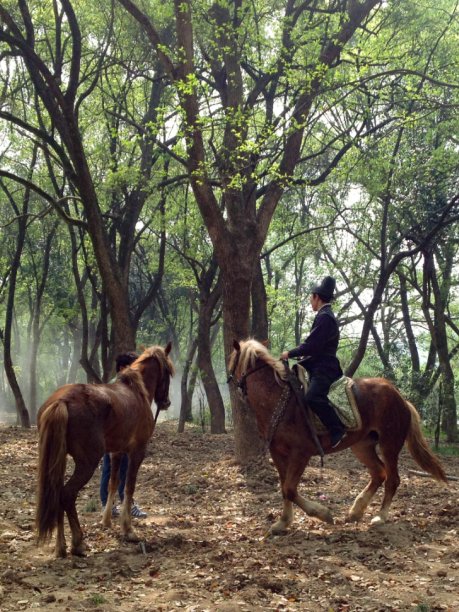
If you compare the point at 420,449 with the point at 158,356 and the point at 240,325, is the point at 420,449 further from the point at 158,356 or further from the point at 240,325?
the point at 240,325

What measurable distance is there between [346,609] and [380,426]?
3.77m

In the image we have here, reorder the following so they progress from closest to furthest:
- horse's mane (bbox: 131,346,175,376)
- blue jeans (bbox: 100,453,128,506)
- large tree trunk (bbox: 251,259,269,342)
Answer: horse's mane (bbox: 131,346,175,376), blue jeans (bbox: 100,453,128,506), large tree trunk (bbox: 251,259,269,342)

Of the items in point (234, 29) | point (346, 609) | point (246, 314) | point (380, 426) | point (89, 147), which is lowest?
point (346, 609)

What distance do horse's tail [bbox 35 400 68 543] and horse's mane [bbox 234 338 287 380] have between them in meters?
2.87

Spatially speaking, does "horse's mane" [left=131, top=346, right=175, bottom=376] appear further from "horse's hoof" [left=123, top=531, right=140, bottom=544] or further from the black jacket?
"horse's hoof" [left=123, top=531, right=140, bottom=544]

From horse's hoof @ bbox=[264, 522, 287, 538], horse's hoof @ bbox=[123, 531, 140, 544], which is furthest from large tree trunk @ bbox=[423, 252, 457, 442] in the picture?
horse's hoof @ bbox=[123, 531, 140, 544]

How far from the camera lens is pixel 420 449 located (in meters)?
9.30

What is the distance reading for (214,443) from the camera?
18.1m

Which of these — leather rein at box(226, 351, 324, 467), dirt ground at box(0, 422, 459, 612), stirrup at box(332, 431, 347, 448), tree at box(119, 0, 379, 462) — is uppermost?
tree at box(119, 0, 379, 462)

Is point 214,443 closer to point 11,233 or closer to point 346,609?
point 346,609

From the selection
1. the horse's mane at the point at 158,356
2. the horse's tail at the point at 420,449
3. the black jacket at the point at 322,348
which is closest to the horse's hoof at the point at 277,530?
the black jacket at the point at 322,348

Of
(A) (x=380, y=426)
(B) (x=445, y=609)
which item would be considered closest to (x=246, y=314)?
(A) (x=380, y=426)

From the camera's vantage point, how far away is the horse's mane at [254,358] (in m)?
8.65

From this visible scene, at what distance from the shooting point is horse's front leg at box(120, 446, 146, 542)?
7996 millimetres
